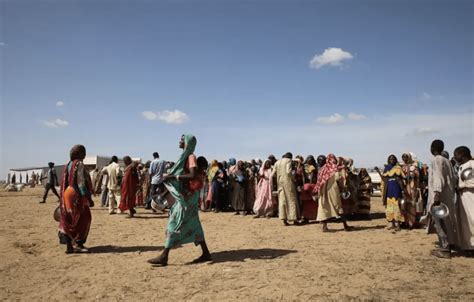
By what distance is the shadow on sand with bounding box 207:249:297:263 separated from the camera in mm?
5816

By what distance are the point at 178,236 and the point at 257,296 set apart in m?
1.76

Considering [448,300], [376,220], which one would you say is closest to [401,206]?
[376,220]

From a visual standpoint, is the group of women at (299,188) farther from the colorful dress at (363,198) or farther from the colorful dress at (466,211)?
the colorful dress at (466,211)

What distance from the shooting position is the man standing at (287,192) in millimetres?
9891

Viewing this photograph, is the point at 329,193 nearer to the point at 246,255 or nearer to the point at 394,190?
the point at 394,190

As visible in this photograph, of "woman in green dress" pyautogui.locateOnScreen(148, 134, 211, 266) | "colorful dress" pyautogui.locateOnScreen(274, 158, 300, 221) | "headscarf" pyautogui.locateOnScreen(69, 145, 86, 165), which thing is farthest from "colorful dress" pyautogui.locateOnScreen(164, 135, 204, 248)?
"colorful dress" pyautogui.locateOnScreen(274, 158, 300, 221)

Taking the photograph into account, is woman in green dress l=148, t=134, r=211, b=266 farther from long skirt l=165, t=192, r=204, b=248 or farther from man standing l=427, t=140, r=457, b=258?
man standing l=427, t=140, r=457, b=258

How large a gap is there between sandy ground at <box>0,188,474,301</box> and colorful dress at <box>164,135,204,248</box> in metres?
0.48

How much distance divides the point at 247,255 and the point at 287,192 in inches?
161

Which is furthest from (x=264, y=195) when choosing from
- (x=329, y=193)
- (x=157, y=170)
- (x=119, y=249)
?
(x=119, y=249)

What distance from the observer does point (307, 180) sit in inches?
433

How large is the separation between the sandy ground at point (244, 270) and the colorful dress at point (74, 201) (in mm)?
449

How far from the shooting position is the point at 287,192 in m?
9.92

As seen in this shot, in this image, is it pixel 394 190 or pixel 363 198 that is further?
pixel 363 198
